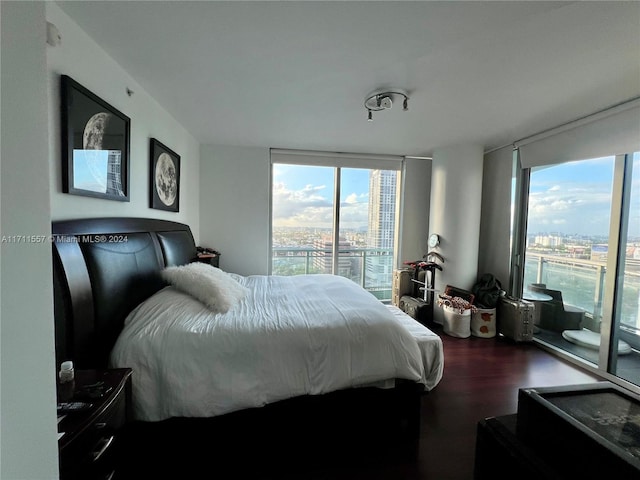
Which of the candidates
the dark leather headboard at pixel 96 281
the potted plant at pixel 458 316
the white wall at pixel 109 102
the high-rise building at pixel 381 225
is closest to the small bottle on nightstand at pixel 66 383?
the dark leather headboard at pixel 96 281

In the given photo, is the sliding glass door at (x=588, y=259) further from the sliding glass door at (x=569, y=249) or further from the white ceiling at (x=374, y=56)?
the white ceiling at (x=374, y=56)

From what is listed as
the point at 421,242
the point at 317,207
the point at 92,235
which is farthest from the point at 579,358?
the point at 92,235

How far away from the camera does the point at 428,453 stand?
1.53m

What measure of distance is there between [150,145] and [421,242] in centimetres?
383

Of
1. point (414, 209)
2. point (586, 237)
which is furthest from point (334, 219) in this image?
point (586, 237)

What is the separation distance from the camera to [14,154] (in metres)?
0.43

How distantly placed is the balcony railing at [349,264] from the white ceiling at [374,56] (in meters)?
2.09

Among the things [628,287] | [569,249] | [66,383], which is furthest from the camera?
[569,249]

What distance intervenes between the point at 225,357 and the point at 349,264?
3104 millimetres

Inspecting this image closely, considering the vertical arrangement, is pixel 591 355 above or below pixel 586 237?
below

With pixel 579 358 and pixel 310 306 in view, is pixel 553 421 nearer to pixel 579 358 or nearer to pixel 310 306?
pixel 310 306

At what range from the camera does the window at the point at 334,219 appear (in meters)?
3.96

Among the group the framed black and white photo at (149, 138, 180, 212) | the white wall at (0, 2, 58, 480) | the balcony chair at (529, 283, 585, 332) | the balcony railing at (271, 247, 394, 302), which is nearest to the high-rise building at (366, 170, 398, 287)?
the balcony railing at (271, 247, 394, 302)

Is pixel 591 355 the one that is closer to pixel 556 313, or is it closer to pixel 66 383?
pixel 556 313
